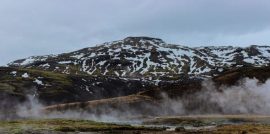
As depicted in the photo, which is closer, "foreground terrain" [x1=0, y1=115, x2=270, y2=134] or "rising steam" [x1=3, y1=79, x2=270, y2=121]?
"foreground terrain" [x1=0, y1=115, x2=270, y2=134]

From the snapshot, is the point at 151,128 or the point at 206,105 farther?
the point at 206,105

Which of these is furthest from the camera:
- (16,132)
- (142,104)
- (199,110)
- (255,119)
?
(142,104)

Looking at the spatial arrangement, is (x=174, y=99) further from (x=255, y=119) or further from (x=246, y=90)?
(x=255, y=119)

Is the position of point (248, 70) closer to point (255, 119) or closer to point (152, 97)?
point (152, 97)

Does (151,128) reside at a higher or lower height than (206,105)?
lower

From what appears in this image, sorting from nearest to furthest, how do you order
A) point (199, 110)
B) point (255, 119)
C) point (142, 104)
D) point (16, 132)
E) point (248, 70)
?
point (16, 132) < point (255, 119) < point (199, 110) < point (142, 104) < point (248, 70)

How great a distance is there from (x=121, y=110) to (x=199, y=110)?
79.9ft

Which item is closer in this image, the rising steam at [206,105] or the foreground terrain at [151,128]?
the foreground terrain at [151,128]

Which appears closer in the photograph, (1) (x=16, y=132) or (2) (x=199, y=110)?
(1) (x=16, y=132)

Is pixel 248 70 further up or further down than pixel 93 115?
further up

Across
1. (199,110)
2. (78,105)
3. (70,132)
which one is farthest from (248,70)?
(70,132)

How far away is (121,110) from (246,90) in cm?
3900

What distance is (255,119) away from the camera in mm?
112062

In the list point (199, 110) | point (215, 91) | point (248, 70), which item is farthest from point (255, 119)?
point (248, 70)
